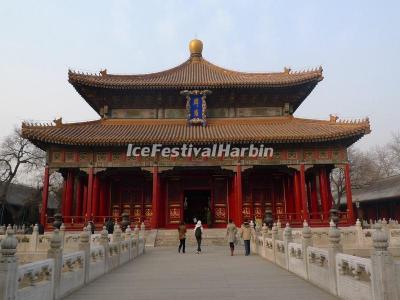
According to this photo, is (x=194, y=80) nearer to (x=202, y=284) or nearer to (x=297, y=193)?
(x=297, y=193)

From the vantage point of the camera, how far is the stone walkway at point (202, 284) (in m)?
7.02

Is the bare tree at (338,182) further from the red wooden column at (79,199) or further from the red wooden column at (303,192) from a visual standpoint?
the red wooden column at (79,199)

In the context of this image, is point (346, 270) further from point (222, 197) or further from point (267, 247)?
point (222, 197)

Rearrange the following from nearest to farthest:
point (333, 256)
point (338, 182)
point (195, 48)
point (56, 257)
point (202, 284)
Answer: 1. point (56, 257)
2. point (333, 256)
3. point (202, 284)
4. point (195, 48)
5. point (338, 182)

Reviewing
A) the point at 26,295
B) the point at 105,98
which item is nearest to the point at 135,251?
the point at 26,295

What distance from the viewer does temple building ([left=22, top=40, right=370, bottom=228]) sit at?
72.6 feet

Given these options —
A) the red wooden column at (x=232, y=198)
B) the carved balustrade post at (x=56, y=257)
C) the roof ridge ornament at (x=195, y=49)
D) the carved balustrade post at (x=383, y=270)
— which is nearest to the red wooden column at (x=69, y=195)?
the red wooden column at (x=232, y=198)

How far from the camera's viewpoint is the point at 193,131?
23.9m

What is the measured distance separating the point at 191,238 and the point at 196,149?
565 cm

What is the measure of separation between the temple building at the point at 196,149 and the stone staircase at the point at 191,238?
4.39 feet

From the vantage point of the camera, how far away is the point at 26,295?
540 cm

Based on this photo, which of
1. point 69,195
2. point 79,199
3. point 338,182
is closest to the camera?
point 69,195

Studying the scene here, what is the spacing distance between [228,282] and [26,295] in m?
4.60

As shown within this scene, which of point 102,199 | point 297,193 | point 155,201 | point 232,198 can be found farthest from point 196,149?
point 102,199
